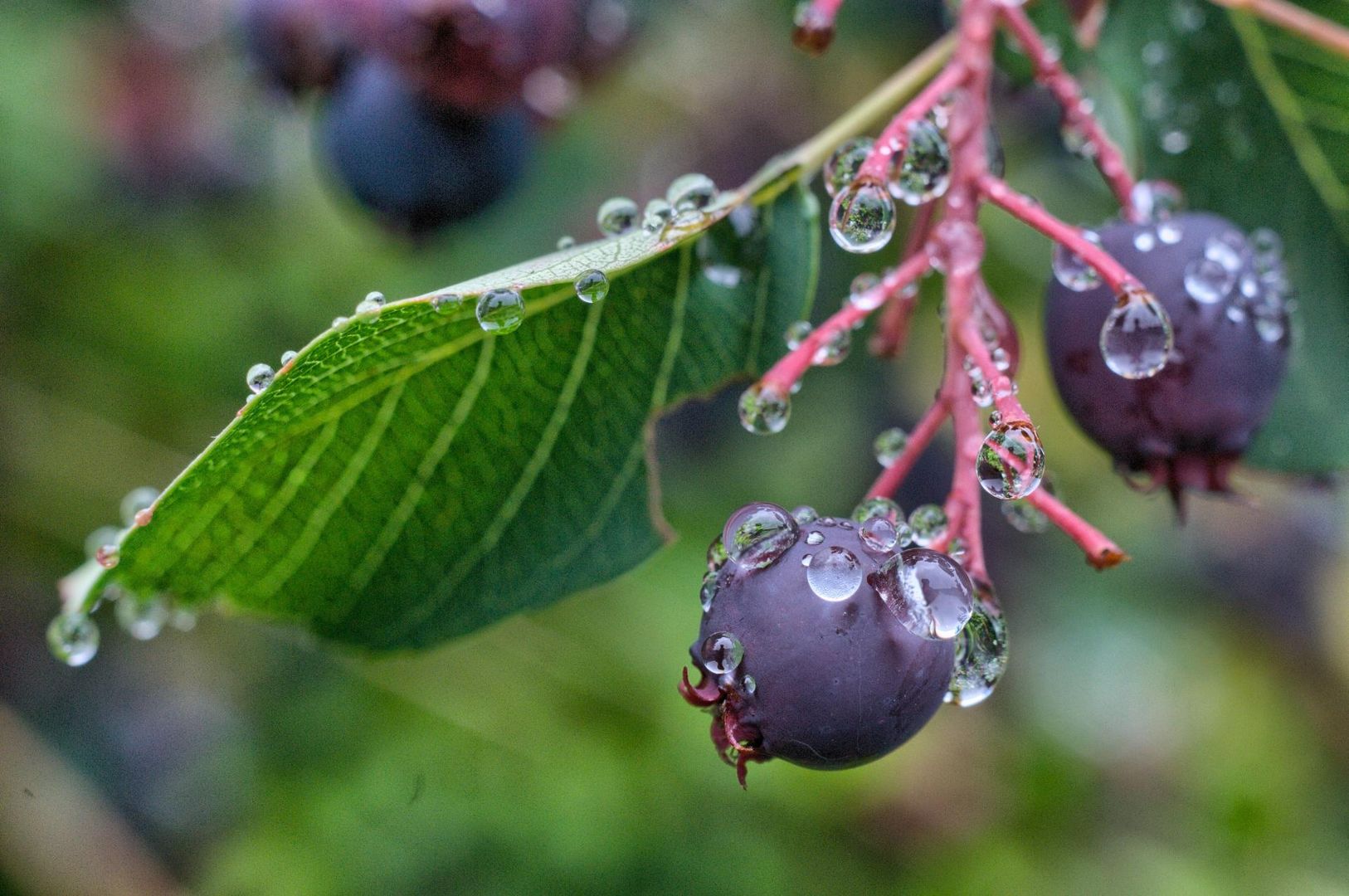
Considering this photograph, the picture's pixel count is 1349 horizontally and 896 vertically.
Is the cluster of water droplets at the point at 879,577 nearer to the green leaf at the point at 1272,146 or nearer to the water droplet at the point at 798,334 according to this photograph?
the water droplet at the point at 798,334

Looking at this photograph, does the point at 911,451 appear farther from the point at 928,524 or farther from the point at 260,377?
the point at 260,377

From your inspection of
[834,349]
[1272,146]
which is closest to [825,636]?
[834,349]

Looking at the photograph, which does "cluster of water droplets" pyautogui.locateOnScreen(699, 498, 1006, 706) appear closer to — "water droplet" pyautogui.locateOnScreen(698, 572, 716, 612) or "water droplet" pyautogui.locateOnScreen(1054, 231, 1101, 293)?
"water droplet" pyautogui.locateOnScreen(698, 572, 716, 612)

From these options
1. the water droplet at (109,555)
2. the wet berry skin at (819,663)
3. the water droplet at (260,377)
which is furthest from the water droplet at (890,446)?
the water droplet at (109,555)

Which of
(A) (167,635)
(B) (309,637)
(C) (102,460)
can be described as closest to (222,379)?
(C) (102,460)

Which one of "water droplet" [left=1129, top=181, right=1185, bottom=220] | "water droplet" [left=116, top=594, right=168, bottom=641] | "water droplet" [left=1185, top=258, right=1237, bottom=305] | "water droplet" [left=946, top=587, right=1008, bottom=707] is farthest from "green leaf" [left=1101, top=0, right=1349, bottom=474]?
"water droplet" [left=116, top=594, right=168, bottom=641]

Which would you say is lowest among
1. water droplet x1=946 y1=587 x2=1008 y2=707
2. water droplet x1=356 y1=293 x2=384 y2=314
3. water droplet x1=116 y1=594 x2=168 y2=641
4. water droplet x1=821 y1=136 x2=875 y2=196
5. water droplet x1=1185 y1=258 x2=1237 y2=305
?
water droplet x1=116 y1=594 x2=168 y2=641
